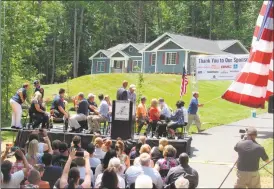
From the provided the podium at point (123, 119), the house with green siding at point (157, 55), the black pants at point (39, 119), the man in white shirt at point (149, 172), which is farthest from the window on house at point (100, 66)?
the man in white shirt at point (149, 172)

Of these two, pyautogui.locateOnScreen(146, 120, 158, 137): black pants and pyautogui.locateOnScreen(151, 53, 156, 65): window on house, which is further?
pyautogui.locateOnScreen(151, 53, 156, 65): window on house

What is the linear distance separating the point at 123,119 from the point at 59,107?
5.26 feet

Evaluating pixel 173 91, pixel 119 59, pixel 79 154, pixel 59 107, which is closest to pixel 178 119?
pixel 59 107

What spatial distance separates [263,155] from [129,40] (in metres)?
40.0

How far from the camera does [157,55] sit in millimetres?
31406

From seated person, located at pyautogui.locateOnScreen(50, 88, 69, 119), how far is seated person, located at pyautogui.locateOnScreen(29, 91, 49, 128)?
0.18 m

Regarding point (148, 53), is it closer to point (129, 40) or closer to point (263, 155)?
point (129, 40)

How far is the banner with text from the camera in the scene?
11.3 ft

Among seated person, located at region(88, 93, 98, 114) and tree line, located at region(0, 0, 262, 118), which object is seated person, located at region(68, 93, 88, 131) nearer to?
seated person, located at region(88, 93, 98, 114)

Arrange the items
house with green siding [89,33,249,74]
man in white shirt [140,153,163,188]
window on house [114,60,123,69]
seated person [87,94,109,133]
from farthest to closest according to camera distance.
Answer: window on house [114,60,123,69]
house with green siding [89,33,249,74]
seated person [87,94,109,133]
man in white shirt [140,153,163,188]

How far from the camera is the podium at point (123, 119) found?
8.16 meters

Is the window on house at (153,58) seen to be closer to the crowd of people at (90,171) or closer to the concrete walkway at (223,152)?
the concrete walkway at (223,152)

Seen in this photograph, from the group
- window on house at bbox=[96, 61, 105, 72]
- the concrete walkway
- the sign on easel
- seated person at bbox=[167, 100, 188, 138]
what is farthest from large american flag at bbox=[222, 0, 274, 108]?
window on house at bbox=[96, 61, 105, 72]

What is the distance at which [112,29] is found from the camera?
4066 centimetres
